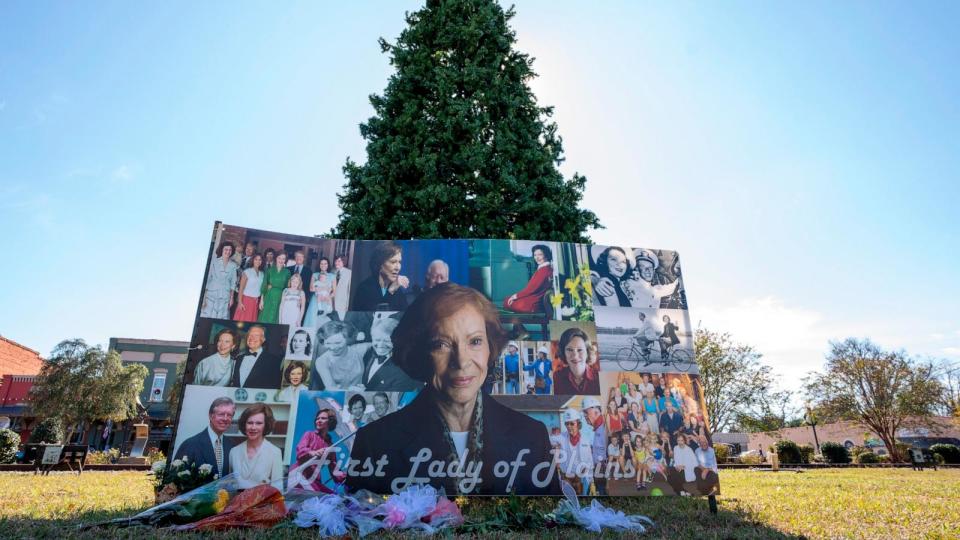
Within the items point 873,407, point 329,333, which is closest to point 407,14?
point 329,333

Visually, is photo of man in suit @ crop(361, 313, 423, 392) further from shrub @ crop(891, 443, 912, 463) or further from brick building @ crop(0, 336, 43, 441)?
brick building @ crop(0, 336, 43, 441)

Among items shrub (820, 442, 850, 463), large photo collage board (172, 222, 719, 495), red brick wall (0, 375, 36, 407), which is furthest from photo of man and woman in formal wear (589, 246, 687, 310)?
red brick wall (0, 375, 36, 407)

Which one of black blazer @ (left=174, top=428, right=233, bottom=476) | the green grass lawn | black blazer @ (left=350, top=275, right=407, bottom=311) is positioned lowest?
the green grass lawn

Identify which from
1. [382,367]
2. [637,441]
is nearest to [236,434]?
[382,367]

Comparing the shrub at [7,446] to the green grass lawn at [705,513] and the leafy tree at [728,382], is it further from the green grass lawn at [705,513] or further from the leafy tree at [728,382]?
the leafy tree at [728,382]

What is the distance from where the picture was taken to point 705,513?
20.8ft

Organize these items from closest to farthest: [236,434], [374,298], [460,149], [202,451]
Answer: [202,451] → [236,434] → [374,298] → [460,149]

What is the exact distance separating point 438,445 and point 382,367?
1324 mm

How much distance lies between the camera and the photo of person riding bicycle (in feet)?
23.3

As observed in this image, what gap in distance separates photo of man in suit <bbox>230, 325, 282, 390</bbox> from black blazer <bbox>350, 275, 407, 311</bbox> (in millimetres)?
1300

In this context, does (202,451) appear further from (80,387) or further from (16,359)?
(16,359)

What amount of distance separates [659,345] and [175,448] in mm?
6864

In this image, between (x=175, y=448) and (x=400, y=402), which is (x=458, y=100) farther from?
(x=175, y=448)

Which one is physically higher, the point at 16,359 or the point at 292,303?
the point at 16,359
